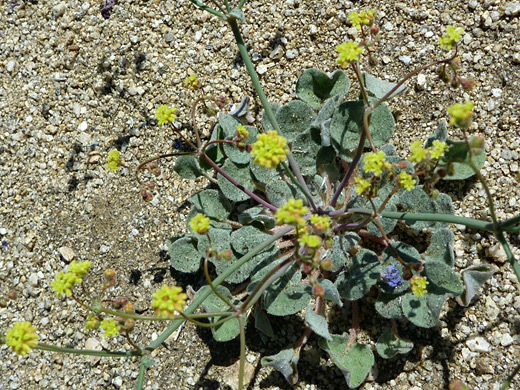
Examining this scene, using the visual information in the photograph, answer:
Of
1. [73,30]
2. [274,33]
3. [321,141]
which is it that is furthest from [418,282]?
[73,30]

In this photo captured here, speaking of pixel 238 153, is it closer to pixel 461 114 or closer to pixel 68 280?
pixel 68 280

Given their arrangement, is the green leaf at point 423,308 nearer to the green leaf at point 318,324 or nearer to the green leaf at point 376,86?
the green leaf at point 318,324

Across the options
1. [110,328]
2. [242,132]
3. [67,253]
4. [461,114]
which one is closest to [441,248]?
[461,114]

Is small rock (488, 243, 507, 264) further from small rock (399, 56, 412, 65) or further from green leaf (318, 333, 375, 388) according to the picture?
small rock (399, 56, 412, 65)

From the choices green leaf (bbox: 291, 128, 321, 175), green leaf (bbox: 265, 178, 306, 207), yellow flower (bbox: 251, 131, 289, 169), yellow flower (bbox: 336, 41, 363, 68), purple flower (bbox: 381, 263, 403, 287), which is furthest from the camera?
green leaf (bbox: 291, 128, 321, 175)

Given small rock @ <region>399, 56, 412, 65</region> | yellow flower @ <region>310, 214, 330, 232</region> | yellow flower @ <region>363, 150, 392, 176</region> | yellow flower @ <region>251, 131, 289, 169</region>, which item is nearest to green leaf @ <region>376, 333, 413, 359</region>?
A: yellow flower @ <region>310, 214, 330, 232</region>

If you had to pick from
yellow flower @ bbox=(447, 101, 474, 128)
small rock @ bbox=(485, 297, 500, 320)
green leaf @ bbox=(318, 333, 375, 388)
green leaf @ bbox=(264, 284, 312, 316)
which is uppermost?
yellow flower @ bbox=(447, 101, 474, 128)
